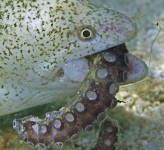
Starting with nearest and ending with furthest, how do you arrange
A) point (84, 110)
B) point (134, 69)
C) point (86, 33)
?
point (84, 110) → point (86, 33) → point (134, 69)

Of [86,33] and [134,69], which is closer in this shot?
[86,33]

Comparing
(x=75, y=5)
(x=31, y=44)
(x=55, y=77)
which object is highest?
(x=75, y=5)

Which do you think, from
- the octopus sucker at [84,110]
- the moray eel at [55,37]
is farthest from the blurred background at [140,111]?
the octopus sucker at [84,110]

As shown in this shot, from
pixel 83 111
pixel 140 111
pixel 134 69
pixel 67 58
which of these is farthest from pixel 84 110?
pixel 140 111

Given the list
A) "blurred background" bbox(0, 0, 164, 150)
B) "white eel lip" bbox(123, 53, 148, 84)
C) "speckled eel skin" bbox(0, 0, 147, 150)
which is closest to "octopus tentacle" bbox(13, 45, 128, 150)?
"speckled eel skin" bbox(0, 0, 147, 150)

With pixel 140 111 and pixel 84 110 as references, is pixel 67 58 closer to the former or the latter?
pixel 84 110

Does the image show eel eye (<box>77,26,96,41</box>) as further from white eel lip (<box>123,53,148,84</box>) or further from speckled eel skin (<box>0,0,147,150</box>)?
white eel lip (<box>123,53,148,84</box>)

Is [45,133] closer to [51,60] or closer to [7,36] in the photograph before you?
[51,60]

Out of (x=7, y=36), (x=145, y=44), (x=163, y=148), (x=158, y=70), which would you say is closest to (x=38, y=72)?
(x=7, y=36)
